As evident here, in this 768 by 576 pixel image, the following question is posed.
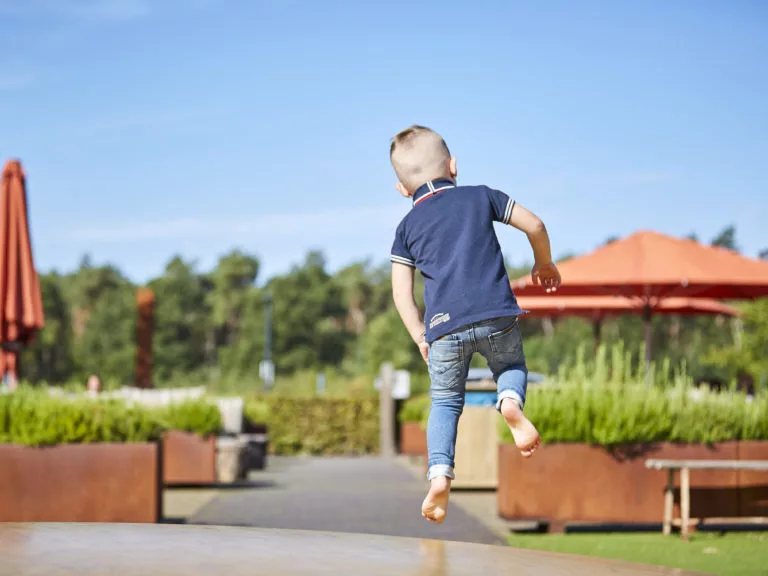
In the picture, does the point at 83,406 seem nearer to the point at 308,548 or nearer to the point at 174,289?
the point at 308,548

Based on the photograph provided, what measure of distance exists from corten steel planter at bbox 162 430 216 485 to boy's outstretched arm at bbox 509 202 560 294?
11849 mm

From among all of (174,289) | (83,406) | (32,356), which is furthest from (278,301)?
(83,406)

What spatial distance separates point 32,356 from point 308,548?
70730 mm

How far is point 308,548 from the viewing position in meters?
1.75

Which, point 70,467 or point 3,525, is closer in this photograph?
point 3,525

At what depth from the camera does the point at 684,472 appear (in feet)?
28.6

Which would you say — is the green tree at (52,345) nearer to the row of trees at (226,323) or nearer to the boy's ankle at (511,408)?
the row of trees at (226,323)

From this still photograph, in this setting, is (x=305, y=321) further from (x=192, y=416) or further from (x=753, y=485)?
(x=753, y=485)

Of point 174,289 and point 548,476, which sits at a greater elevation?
point 174,289

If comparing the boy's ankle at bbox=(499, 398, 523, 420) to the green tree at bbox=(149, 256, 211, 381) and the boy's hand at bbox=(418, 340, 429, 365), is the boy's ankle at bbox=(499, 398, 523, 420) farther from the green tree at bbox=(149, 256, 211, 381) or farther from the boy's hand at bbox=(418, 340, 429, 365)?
the green tree at bbox=(149, 256, 211, 381)

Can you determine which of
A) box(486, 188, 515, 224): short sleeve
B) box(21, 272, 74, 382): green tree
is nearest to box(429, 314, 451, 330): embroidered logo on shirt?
box(486, 188, 515, 224): short sleeve

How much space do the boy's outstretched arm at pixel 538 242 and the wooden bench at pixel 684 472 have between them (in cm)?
615

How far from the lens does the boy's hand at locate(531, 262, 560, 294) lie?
8.94 ft

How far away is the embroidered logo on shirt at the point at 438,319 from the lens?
2652 mm
